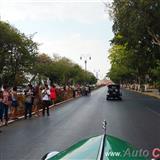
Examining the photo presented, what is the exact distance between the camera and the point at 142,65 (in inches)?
2379

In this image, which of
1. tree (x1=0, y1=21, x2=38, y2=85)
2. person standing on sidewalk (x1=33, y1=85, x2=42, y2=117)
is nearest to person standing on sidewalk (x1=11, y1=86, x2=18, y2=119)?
person standing on sidewalk (x1=33, y1=85, x2=42, y2=117)

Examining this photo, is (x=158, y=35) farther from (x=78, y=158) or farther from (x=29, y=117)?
(x=78, y=158)

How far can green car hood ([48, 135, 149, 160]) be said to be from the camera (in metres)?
3.53

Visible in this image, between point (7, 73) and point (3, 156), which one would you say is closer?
point (3, 156)

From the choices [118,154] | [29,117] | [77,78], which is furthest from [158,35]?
[77,78]

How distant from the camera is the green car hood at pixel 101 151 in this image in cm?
353

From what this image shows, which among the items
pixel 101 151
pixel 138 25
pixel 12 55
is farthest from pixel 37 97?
pixel 101 151

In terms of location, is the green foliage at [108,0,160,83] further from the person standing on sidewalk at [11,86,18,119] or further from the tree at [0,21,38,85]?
the person standing on sidewalk at [11,86,18,119]

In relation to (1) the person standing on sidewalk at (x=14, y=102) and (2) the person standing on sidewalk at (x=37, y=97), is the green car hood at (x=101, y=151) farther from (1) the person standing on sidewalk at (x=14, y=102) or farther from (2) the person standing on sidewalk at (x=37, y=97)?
(2) the person standing on sidewalk at (x=37, y=97)

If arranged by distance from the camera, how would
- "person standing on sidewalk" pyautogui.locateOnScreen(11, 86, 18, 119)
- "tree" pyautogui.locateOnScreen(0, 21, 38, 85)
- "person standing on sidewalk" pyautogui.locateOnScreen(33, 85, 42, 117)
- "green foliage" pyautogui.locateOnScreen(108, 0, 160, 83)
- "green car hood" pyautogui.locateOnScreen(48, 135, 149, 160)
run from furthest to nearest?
"tree" pyautogui.locateOnScreen(0, 21, 38, 85) → "green foliage" pyautogui.locateOnScreen(108, 0, 160, 83) → "person standing on sidewalk" pyautogui.locateOnScreen(33, 85, 42, 117) → "person standing on sidewalk" pyautogui.locateOnScreen(11, 86, 18, 119) → "green car hood" pyautogui.locateOnScreen(48, 135, 149, 160)

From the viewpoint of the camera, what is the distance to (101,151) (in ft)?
11.5

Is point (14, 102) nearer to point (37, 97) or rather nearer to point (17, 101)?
point (17, 101)

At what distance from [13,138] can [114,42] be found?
40112 mm

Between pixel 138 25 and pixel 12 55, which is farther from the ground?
pixel 138 25
